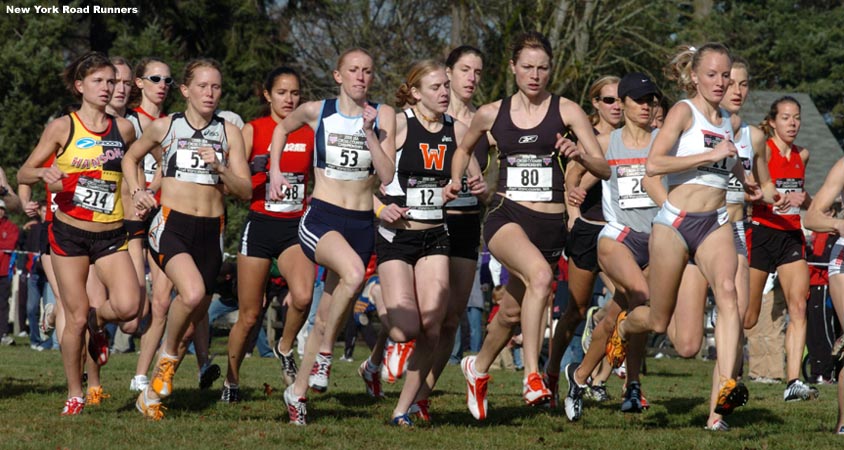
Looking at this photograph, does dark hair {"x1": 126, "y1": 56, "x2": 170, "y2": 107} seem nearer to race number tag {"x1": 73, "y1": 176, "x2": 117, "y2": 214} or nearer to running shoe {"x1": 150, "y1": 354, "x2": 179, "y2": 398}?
race number tag {"x1": 73, "y1": 176, "x2": 117, "y2": 214}

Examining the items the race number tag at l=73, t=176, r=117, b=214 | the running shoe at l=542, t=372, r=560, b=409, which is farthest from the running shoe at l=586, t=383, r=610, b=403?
the race number tag at l=73, t=176, r=117, b=214

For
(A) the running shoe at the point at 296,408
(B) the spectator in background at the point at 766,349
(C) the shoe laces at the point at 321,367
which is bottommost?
(B) the spectator in background at the point at 766,349

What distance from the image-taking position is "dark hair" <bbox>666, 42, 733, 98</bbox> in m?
8.27

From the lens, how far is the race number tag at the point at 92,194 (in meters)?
9.55

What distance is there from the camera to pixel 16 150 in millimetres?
29062

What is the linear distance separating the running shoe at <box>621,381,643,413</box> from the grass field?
82 mm

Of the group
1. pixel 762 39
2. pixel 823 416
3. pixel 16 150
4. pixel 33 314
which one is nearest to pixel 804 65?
pixel 762 39

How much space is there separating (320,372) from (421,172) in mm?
1558

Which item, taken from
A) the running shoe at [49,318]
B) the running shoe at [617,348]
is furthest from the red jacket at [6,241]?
the running shoe at [617,348]

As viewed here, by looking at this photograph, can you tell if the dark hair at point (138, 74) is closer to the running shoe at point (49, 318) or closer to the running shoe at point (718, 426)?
the running shoe at point (49, 318)

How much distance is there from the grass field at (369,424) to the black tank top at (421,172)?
4.96 feet

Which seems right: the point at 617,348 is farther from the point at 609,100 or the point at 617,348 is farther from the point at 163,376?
the point at 163,376

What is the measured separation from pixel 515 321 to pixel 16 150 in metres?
22.0

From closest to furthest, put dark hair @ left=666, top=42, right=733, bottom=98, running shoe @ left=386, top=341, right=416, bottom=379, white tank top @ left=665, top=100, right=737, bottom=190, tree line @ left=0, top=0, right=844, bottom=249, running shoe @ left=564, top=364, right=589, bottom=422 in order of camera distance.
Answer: white tank top @ left=665, top=100, right=737, bottom=190 → dark hair @ left=666, top=42, right=733, bottom=98 → running shoe @ left=564, top=364, right=589, bottom=422 → running shoe @ left=386, top=341, right=416, bottom=379 → tree line @ left=0, top=0, right=844, bottom=249
